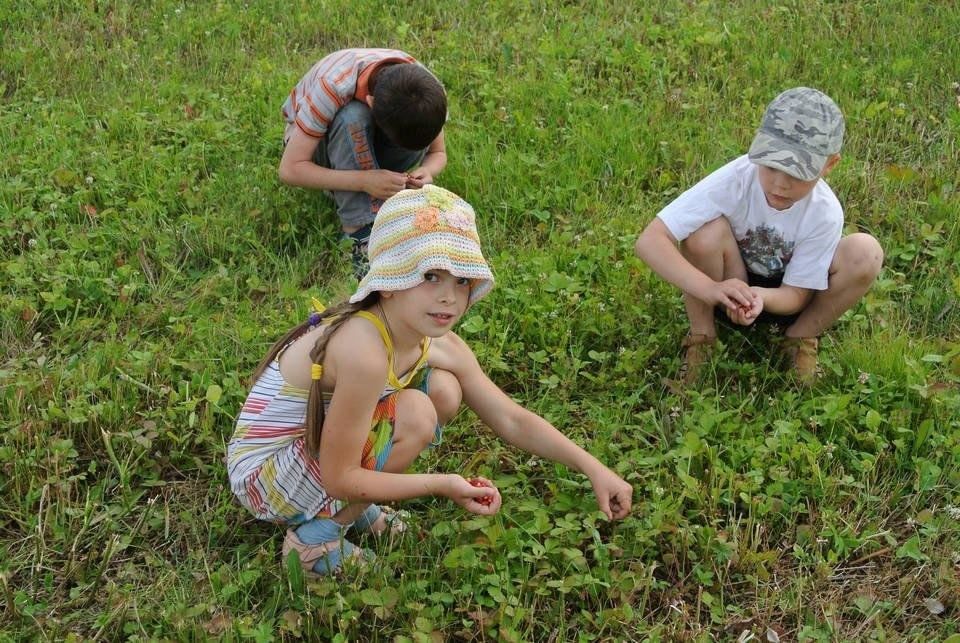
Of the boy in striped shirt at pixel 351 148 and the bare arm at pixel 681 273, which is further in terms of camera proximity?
the boy in striped shirt at pixel 351 148

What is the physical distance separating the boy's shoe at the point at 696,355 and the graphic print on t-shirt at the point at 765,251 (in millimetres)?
293

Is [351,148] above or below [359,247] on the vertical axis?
above

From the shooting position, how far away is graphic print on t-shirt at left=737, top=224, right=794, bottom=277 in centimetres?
368

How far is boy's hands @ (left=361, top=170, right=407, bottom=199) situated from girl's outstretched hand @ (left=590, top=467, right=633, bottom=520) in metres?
1.87

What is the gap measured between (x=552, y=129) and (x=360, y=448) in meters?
2.76

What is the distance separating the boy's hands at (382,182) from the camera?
4.47 metres

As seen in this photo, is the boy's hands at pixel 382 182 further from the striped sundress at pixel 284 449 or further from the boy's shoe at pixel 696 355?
the striped sundress at pixel 284 449

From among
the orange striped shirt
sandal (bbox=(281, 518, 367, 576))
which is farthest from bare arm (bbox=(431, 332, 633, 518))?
the orange striped shirt

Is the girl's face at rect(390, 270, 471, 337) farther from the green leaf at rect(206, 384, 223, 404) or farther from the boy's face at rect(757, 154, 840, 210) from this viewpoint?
the boy's face at rect(757, 154, 840, 210)

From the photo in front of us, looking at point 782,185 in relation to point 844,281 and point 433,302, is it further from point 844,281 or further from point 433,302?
point 433,302

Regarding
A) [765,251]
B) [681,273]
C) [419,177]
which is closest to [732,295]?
[681,273]

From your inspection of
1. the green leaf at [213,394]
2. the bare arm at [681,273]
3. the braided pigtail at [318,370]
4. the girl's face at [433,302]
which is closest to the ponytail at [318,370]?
the braided pigtail at [318,370]

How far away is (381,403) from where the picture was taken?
117 inches

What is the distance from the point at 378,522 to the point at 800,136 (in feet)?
5.83
